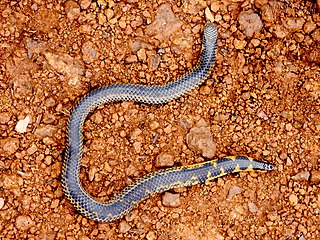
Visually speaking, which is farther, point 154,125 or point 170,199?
point 154,125

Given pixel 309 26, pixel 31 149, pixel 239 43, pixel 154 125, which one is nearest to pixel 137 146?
pixel 154 125

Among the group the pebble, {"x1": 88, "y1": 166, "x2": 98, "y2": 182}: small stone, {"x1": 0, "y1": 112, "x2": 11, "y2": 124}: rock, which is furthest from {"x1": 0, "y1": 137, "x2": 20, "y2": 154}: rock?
{"x1": 88, "y1": 166, "x2": 98, "y2": 182}: small stone

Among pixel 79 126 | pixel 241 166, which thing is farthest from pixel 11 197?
pixel 241 166

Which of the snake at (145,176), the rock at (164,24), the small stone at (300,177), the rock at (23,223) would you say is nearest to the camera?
the snake at (145,176)

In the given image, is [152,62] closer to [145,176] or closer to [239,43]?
[239,43]

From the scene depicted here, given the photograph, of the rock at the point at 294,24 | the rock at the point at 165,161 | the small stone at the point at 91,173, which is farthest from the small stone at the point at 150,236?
the rock at the point at 294,24

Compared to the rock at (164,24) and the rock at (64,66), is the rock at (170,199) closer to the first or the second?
the rock at (64,66)

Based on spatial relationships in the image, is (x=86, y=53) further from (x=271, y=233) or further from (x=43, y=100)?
(x=271, y=233)

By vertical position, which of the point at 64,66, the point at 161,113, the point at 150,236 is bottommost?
the point at 150,236
